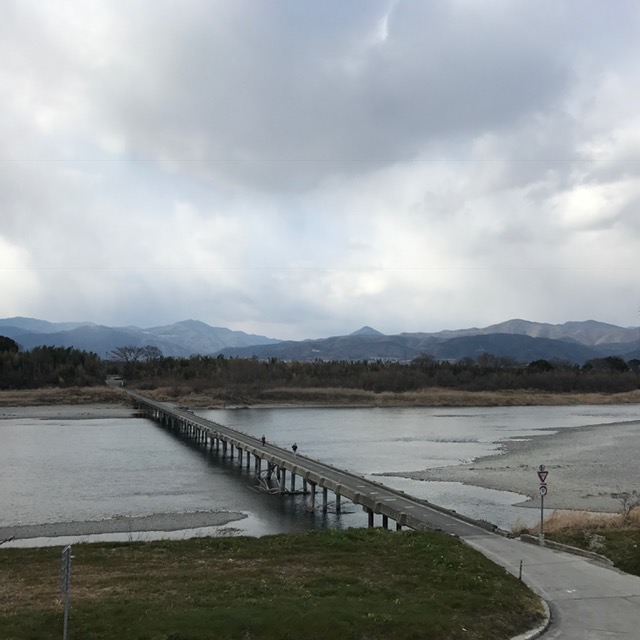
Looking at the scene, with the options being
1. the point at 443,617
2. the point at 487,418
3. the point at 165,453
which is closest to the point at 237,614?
the point at 443,617

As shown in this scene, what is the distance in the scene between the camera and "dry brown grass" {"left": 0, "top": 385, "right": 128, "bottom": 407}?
111 metres

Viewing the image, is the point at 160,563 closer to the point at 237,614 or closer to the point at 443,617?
the point at 237,614

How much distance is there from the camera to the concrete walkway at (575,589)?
14.2 meters

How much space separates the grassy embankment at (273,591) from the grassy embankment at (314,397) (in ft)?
318

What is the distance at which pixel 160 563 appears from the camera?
787 inches

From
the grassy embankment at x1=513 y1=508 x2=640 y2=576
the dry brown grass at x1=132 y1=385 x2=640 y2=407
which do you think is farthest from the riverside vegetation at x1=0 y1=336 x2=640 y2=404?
the grassy embankment at x1=513 y1=508 x2=640 y2=576

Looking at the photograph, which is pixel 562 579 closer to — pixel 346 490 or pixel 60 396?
pixel 346 490

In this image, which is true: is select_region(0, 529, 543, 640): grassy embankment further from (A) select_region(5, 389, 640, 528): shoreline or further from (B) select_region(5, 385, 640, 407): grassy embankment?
(B) select_region(5, 385, 640, 407): grassy embankment

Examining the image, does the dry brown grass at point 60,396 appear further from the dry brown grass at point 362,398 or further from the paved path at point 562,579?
the paved path at point 562,579

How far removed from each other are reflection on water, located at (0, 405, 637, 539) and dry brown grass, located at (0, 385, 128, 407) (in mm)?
27447

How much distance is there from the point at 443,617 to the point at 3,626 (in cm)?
871

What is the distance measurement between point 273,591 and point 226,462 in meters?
40.9

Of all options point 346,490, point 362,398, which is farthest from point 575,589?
point 362,398

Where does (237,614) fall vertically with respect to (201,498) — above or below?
above
